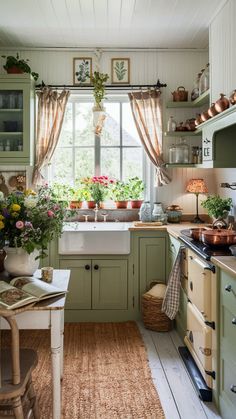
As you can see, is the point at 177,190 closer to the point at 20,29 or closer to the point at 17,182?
the point at 17,182

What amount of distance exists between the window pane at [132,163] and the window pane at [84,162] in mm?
363

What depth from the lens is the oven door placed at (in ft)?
7.98

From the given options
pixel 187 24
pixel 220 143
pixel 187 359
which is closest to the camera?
pixel 187 359

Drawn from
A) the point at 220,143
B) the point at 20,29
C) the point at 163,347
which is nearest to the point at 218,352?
the point at 163,347

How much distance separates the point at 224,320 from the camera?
2211 millimetres

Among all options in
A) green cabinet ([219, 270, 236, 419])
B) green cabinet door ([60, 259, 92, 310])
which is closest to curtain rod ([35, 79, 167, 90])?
green cabinet door ([60, 259, 92, 310])

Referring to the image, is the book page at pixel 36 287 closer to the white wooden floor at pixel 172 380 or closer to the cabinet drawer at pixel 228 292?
the cabinet drawer at pixel 228 292

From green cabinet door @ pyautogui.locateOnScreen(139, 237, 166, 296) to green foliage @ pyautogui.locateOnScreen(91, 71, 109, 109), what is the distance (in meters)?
1.47

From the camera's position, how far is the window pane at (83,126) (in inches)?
180

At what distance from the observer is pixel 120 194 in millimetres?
4547

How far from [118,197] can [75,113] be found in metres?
1.03

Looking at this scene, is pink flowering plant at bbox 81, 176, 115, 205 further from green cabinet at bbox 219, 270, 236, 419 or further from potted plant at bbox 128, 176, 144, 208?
green cabinet at bbox 219, 270, 236, 419

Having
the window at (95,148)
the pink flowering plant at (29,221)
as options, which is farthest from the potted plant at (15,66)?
the pink flowering plant at (29,221)

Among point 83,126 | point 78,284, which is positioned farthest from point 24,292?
point 83,126
